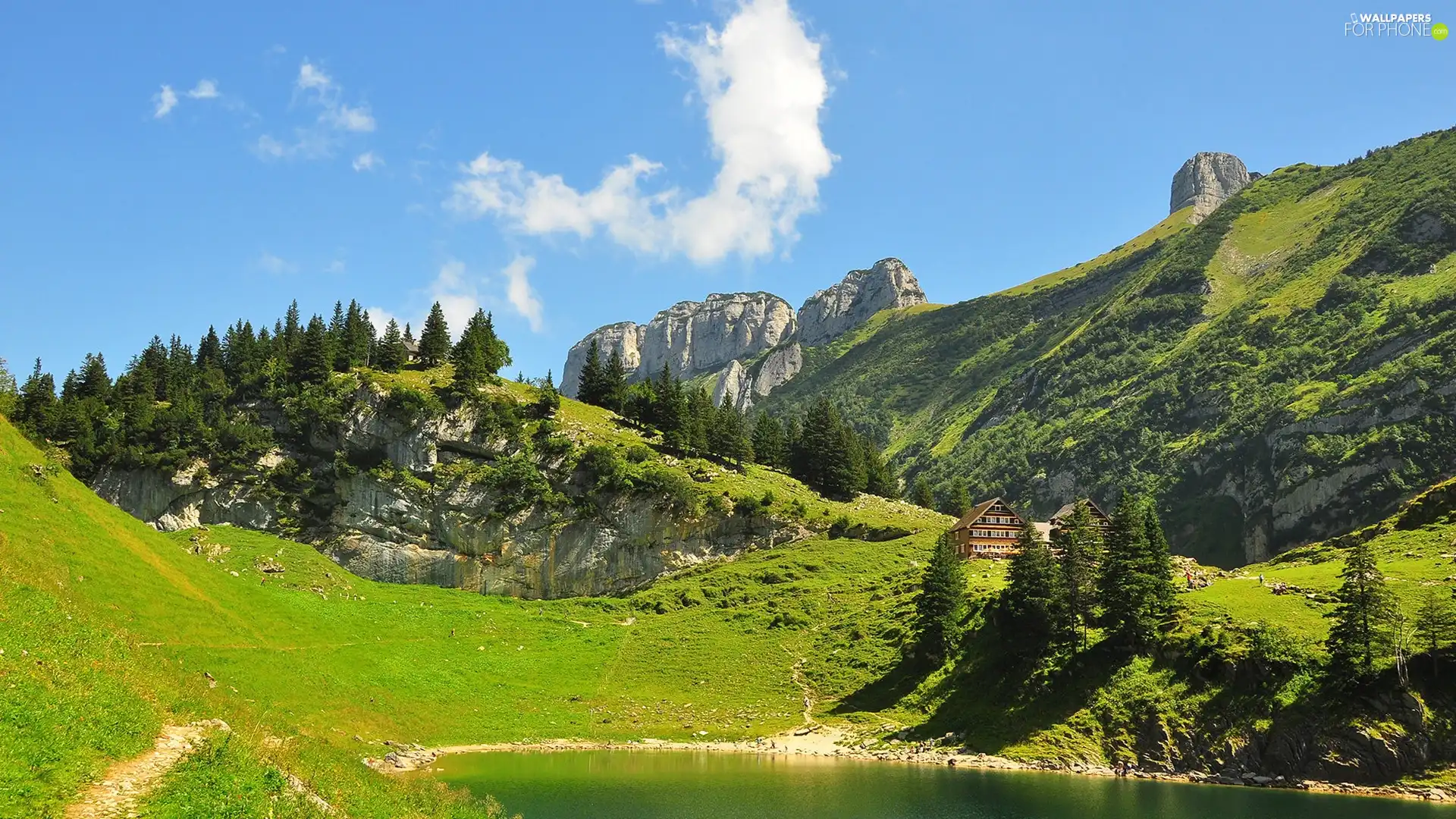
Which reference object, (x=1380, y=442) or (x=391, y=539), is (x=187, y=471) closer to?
(x=391, y=539)

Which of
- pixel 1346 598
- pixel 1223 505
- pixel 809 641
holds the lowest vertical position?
pixel 809 641

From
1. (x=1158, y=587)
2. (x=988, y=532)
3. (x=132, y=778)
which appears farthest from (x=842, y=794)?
(x=988, y=532)

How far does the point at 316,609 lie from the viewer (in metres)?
84.5

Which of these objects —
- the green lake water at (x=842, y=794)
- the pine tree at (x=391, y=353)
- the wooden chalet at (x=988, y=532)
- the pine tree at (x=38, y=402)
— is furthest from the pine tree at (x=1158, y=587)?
the pine tree at (x=38, y=402)

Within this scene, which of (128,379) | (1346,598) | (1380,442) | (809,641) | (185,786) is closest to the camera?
(185,786)

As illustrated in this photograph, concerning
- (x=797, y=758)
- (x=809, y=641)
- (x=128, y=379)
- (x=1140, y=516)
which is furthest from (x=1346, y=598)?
(x=128, y=379)

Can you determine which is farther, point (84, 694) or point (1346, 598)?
point (1346, 598)

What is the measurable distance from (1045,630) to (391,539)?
8345 cm

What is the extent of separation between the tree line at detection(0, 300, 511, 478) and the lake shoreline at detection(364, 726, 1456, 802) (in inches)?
2572

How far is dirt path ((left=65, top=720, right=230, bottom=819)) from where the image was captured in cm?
1884

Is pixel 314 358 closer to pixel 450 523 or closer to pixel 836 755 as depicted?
pixel 450 523

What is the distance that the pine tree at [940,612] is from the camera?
264ft

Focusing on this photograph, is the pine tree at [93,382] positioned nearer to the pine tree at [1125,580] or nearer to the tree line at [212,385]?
the tree line at [212,385]

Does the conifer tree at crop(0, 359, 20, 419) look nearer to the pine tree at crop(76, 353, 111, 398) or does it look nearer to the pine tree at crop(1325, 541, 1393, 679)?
the pine tree at crop(76, 353, 111, 398)
